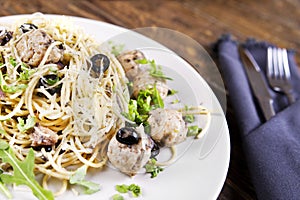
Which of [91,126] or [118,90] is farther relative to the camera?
[118,90]

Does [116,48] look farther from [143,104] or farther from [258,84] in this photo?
[258,84]

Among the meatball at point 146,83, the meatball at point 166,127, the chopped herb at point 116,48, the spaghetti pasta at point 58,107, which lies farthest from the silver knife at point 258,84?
the spaghetti pasta at point 58,107


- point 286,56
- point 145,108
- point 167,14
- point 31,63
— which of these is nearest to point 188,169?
point 145,108

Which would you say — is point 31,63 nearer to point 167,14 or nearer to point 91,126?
point 91,126

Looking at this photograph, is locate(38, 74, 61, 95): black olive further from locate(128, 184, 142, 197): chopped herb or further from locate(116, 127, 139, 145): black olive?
locate(128, 184, 142, 197): chopped herb

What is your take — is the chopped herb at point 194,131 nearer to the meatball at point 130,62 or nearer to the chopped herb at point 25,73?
the meatball at point 130,62
